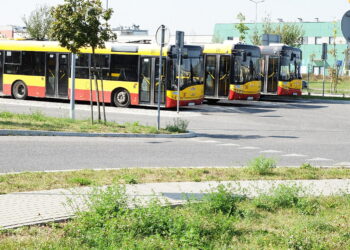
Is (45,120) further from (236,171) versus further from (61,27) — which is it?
(236,171)

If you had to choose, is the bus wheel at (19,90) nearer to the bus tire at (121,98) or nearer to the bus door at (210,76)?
the bus tire at (121,98)

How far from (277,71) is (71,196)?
30878 millimetres

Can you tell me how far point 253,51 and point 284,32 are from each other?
44.3 meters

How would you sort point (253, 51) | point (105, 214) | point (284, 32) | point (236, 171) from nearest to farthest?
point (105, 214) → point (236, 171) → point (253, 51) → point (284, 32)

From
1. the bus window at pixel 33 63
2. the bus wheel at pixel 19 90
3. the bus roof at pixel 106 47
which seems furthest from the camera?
the bus wheel at pixel 19 90

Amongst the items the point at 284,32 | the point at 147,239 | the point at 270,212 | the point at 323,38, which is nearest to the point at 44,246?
the point at 147,239

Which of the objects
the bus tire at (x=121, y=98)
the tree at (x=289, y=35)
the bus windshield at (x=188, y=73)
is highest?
the tree at (x=289, y=35)

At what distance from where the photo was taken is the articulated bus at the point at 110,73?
96.6 ft

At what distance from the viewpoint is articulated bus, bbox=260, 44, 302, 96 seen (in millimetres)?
39281

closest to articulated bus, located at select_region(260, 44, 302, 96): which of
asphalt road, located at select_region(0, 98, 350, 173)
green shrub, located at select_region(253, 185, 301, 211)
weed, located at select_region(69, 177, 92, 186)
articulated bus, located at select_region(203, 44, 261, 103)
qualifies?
articulated bus, located at select_region(203, 44, 261, 103)

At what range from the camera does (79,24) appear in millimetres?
21188

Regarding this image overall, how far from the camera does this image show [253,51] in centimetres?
3484

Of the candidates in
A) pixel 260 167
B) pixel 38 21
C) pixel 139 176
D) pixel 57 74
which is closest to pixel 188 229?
pixel 139 176

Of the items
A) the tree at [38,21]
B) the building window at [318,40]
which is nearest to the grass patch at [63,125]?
the tree at [38,21]
